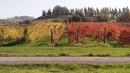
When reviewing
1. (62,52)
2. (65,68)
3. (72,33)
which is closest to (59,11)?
(72,33)

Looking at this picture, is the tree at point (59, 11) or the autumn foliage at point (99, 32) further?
the tree at point (59, 11)

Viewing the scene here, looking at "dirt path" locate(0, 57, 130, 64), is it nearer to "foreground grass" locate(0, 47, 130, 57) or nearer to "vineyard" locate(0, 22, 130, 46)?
"foreground grass" locate(0, 47, 130, 57)

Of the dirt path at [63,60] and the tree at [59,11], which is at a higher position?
the tree at [59,11]

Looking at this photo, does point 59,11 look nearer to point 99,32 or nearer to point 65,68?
point 99,32

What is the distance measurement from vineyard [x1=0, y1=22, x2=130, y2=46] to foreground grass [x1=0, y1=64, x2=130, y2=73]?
1545cm

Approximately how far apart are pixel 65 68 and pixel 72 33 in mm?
16888

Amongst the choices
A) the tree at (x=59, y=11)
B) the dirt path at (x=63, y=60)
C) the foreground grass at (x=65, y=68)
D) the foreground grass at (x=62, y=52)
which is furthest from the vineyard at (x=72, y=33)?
the tree at (x=59, y=11)

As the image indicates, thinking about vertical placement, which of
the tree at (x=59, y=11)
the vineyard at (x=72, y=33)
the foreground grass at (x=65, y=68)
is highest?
the tree at (x=59, y=11)

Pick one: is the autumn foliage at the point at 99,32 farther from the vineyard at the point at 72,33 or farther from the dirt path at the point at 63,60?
the dirt path at the point at 63,60

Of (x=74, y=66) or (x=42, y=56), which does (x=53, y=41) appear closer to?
(x=42, y=56)

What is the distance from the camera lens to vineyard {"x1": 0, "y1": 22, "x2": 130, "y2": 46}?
31688 millimetres

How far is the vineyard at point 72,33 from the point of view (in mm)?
31688

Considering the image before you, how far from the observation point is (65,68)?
15.2 m

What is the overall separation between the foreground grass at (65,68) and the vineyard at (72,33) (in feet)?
50.7
